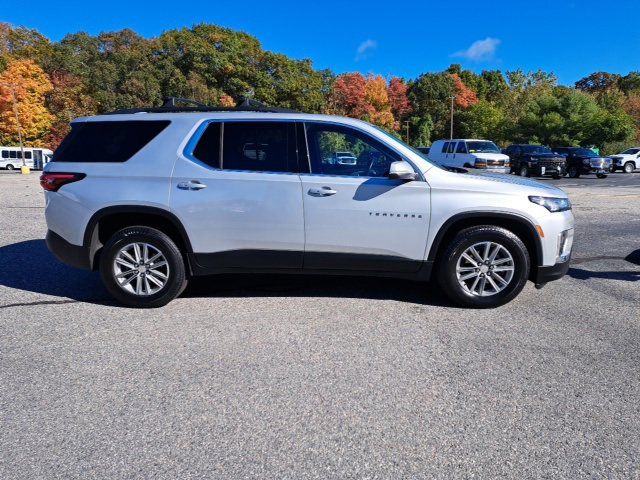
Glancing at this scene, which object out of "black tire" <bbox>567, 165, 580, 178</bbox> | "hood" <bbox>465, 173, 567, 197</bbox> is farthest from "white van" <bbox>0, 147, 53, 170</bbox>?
"hood" <bbox>465, 173, 567, 197</bbox>

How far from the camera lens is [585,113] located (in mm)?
43250

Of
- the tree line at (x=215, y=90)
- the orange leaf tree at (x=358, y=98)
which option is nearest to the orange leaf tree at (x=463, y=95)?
the tree line at (x=215, y=90)

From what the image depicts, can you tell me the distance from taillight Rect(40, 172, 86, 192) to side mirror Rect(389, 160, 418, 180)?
9.58ft

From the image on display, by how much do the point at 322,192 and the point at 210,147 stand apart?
117 centimetres

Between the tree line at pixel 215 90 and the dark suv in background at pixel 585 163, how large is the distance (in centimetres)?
1967

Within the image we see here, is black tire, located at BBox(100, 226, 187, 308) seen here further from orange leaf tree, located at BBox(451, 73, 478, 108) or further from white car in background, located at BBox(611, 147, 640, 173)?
orange leaf tree, located at BBox(451, 73, 478, 108)

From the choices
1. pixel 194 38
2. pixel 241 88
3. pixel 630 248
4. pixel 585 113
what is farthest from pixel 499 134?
pixel 630 248

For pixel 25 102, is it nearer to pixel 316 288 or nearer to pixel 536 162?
pixel 536 162

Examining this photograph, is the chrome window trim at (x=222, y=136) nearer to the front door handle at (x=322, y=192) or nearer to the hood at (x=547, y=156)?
the front door handle at (x=322, y=192)

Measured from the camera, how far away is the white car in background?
103ft

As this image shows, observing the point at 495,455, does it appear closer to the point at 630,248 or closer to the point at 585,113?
the point at 630,248

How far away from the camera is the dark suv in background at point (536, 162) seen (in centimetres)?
2408

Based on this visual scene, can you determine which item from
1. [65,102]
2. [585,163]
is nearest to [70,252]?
[585,163]

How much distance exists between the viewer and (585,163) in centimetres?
2522
